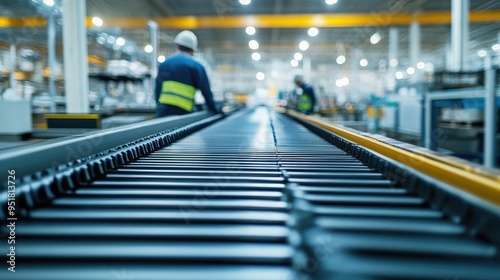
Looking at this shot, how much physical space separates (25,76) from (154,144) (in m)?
10.5

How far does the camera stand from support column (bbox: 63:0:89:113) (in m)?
4.76

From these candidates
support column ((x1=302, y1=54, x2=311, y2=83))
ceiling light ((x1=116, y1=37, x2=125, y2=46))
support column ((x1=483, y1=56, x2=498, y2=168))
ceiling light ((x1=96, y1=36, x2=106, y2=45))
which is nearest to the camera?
support column ((x1=483, y1=56, x2=498, y2=168))

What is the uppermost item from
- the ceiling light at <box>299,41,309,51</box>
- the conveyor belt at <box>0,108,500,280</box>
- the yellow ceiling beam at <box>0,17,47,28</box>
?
the ceiling light at <box>299,41,309,51</box>

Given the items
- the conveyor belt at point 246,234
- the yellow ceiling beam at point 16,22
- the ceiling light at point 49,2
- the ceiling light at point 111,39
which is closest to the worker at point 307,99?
the ceiling light at point 111,39

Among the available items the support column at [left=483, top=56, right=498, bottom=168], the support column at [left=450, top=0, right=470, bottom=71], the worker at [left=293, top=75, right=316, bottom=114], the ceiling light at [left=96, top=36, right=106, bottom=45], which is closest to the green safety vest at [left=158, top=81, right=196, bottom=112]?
the support column at [left=483, top=56, right=498, bottom=168]

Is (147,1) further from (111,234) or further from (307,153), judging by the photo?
(111,234)

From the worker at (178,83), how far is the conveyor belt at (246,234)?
7.44ft

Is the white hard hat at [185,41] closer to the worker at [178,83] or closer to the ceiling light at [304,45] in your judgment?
the worker at [178,83]

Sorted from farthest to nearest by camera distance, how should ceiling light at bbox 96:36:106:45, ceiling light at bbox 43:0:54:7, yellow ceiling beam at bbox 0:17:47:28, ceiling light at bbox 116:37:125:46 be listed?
1. yellow ceiling beam at bbox 0:17:47:28
2. ceiling light at bbox 116:37:125:46
3. ceiling light at bbox 96:36:106:45
4. ceiling light at bbox 43:0:54:7

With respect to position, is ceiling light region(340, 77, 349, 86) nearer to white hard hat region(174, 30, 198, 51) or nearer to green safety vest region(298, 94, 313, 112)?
green safety vest region(298, 94, 313, 112)

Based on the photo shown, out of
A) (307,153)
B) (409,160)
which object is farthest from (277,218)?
(307,153)

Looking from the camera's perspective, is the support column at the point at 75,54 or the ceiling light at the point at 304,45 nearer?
the support column at the point at 75,54

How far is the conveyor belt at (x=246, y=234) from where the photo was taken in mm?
658

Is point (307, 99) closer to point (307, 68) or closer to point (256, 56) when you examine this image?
point (307, 68)
